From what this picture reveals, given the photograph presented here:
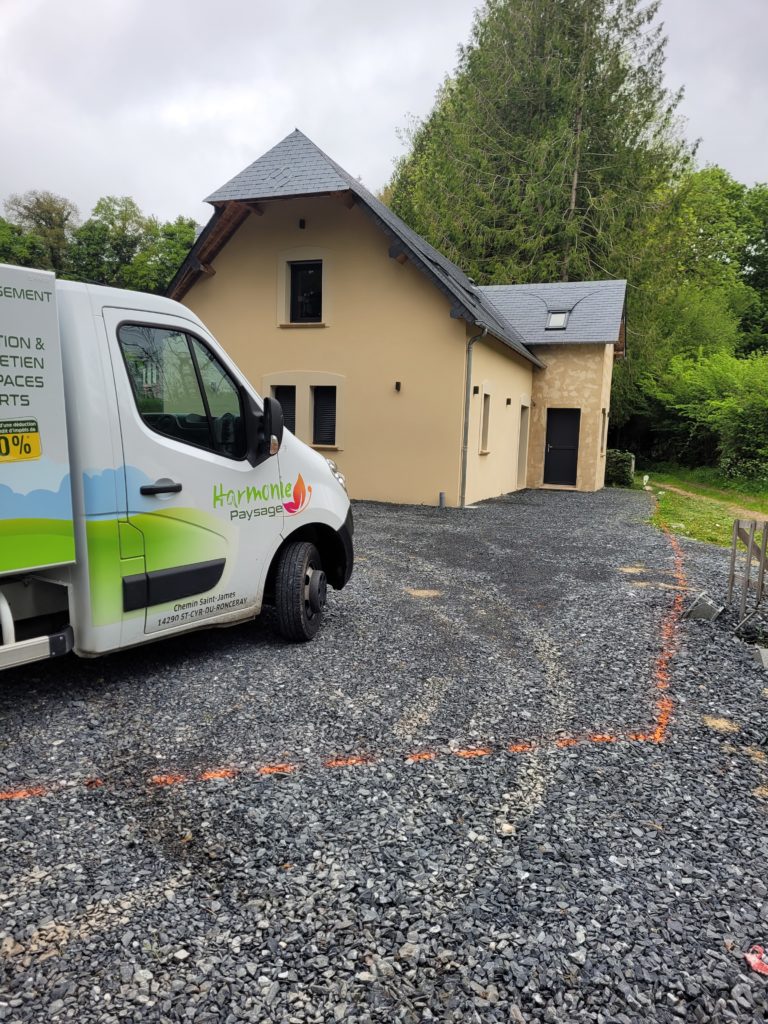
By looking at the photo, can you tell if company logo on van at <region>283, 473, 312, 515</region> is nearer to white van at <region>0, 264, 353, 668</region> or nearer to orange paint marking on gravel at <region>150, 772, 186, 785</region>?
white van at <region>0, 264, 353, 668</region>

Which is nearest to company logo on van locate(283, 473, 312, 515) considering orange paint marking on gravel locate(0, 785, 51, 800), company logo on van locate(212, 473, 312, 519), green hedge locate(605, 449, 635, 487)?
company logo on van locate(212, 473, 312, 519)

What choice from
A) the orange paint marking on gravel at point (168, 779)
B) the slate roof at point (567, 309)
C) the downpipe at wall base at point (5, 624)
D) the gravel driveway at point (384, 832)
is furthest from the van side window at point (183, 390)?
the slate roof at point (567, 309)

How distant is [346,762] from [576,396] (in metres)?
19.1

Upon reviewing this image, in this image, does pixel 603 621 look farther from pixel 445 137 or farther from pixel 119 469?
pixel 445 137

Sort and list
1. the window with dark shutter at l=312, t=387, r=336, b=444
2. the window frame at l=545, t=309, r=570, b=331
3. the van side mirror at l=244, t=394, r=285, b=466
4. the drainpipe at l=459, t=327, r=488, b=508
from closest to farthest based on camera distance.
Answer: the van side mirror at l=244, t=394, r=285, b=466 → the drainpipe at l=459, t=327, r=488, b=508 → the window with dark shutter at l=312, t=387, r=336, b=444 → the window frame at l=545, t=309, r=570, b=331

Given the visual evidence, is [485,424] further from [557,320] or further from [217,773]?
[217,773]

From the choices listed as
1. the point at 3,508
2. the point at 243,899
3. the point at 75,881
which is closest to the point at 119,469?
the point at 3,508

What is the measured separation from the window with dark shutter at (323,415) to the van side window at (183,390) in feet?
37.0

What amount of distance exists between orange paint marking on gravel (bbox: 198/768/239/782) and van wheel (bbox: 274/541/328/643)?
1874 mm

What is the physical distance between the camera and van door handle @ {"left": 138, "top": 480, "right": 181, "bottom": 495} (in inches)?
159

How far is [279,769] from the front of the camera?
337 centimetres

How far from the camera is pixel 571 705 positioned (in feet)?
14.1

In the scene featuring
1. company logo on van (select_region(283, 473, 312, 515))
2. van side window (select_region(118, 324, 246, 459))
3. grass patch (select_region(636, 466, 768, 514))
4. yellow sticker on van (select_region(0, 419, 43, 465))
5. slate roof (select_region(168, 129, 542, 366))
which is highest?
slate roof (select_region(168, 129, 542, 366))

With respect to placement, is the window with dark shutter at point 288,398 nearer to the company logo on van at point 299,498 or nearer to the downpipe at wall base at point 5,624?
the company logo on van at point 299,498
